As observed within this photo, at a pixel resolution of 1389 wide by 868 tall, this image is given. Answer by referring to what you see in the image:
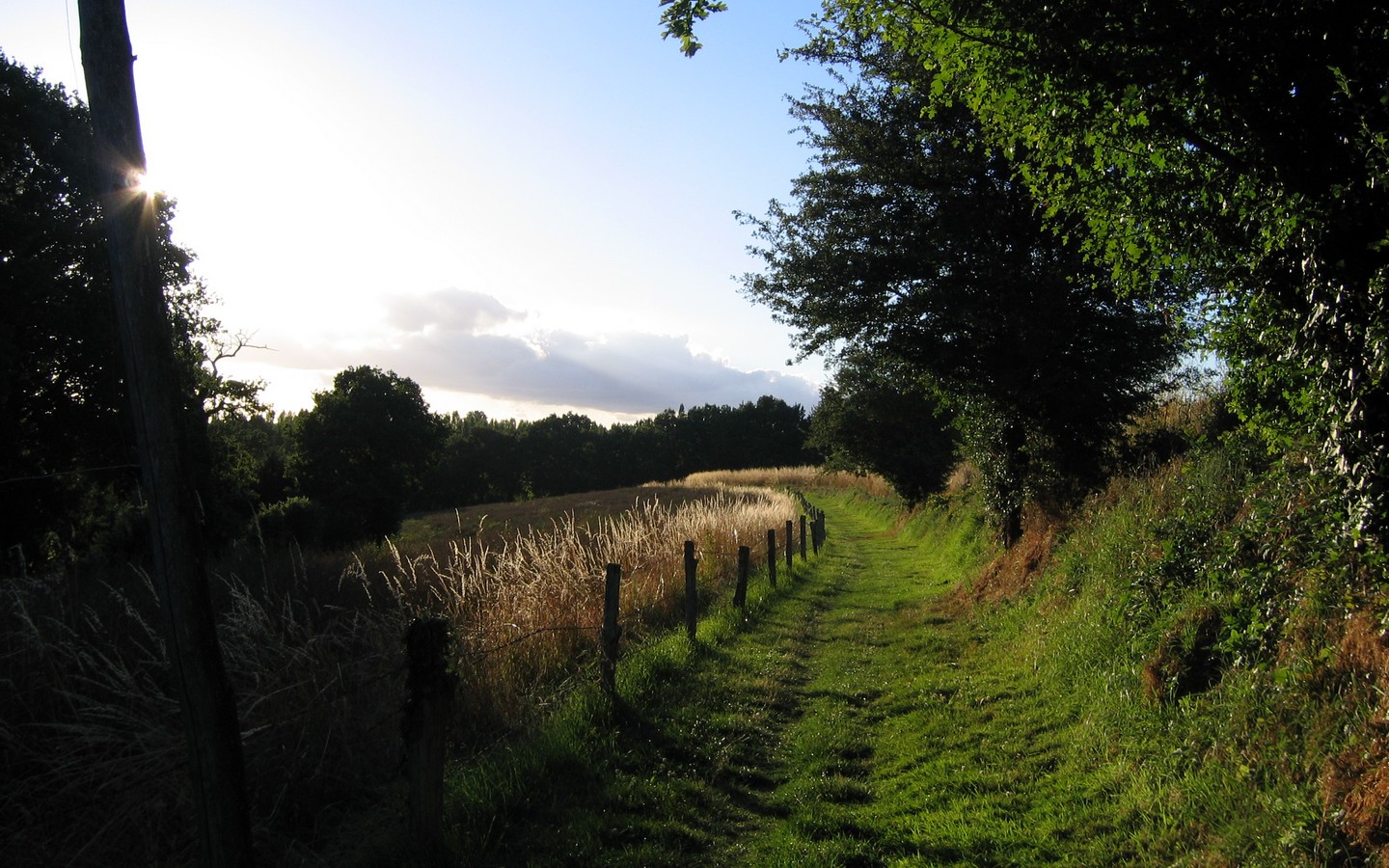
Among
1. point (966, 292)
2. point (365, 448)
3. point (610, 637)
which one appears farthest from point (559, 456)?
point (610, 637)

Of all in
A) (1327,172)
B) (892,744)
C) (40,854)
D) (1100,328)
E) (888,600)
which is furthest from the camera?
(888,600)

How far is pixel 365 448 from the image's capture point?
45938 mm

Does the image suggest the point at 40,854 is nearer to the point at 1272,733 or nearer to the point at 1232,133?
the point at 1272,733

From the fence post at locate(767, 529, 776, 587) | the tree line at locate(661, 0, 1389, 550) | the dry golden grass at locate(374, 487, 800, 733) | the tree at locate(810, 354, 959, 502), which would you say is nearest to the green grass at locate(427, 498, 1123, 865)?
the dry golden grass at locate(374, 487, 800, 733)

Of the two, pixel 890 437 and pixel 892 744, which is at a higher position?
pixel 890 437

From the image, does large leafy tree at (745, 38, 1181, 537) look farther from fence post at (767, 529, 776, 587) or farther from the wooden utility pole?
the wooden utility pole

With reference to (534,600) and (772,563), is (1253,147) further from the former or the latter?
(772,563)

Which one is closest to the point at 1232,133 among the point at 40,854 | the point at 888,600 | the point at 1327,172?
the point at 1327,172

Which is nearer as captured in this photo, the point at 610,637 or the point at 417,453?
the point at 610,637

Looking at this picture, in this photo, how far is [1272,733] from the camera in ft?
14.7

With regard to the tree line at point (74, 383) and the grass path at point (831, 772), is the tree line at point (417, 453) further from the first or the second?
the grass path at point (831, 772)

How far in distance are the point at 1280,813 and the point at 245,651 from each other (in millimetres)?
7738

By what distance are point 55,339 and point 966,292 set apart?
19.7 meters

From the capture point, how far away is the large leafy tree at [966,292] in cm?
1262
